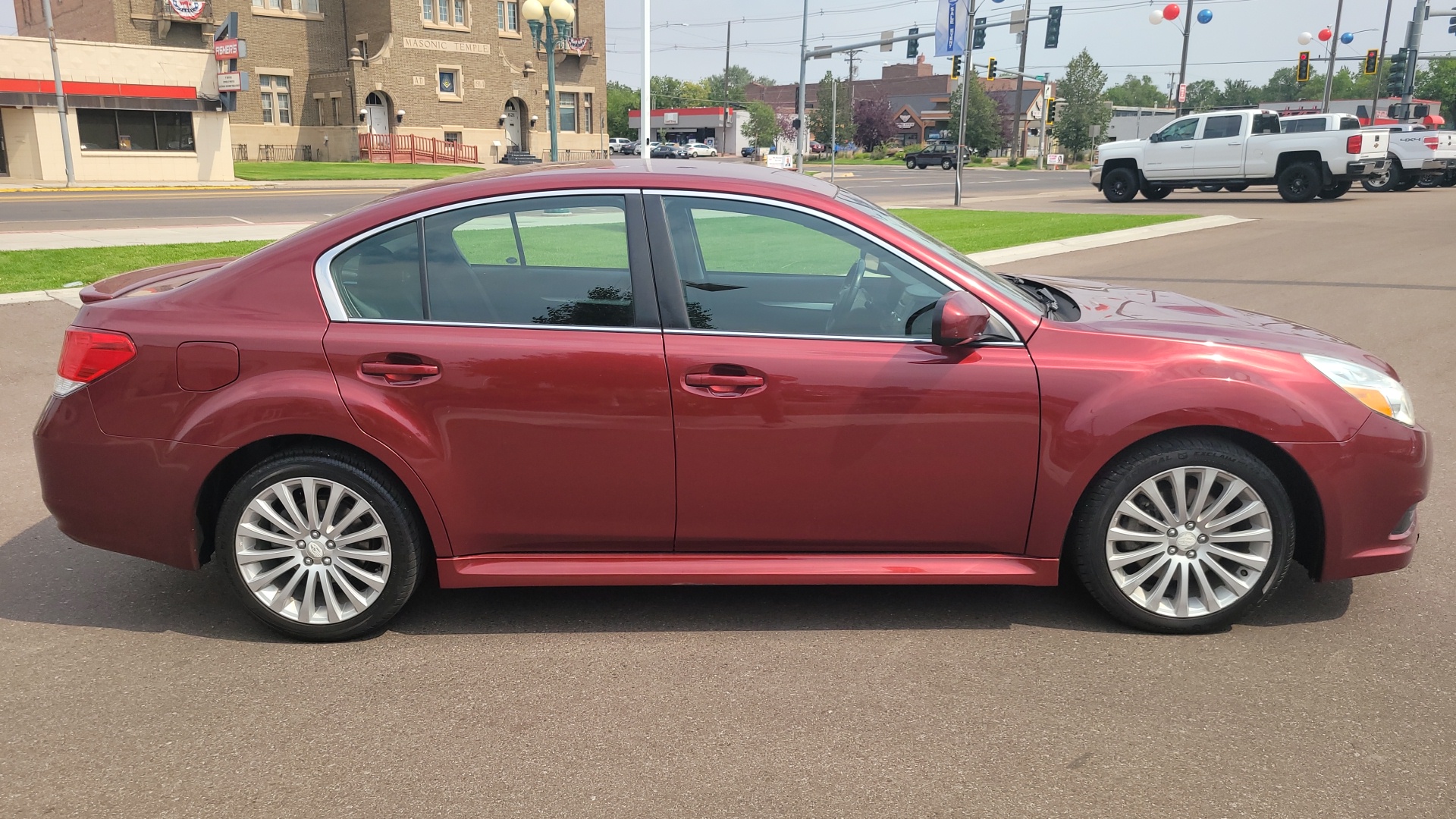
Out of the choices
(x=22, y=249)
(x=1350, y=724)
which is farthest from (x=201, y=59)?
(x=1350, y=724)

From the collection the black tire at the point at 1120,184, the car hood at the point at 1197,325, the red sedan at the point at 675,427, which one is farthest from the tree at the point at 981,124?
the red sedan at the point at 675,427

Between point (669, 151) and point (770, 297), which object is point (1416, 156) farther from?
point (669, 151)

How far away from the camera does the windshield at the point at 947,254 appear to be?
3.97 metres

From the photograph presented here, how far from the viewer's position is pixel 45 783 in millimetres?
3053

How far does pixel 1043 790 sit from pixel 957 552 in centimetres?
109

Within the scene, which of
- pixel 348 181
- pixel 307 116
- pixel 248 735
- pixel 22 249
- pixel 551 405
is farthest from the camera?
pixel 307 116

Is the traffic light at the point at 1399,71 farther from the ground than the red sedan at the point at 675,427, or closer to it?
farther from the ground

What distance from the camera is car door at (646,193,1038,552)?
3.76 meters

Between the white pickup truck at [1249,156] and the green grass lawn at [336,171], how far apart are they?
66.3ft

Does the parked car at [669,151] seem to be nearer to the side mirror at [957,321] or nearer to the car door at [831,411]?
the car door at [831,411]

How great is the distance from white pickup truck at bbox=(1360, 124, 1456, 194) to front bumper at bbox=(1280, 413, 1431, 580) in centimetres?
2941

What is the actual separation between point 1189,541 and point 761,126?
349ft

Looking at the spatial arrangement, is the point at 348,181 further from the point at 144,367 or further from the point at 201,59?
the point at 144,367

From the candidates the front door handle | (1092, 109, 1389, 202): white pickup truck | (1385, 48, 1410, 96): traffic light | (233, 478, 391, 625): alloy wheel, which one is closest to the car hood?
the front door handle
